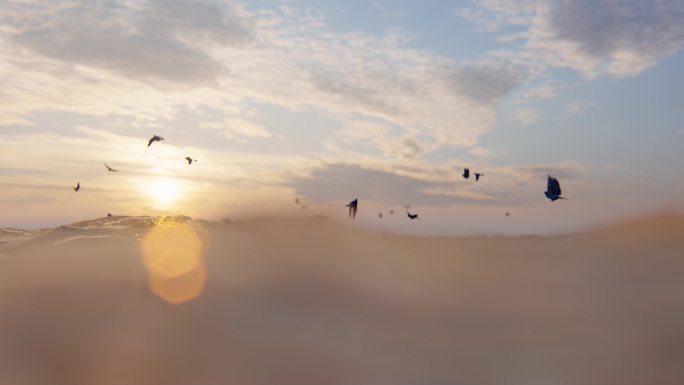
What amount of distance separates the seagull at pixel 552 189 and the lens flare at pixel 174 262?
66.2 feet

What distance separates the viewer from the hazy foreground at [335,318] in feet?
71.5

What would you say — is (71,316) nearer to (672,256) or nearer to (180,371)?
(180,371)

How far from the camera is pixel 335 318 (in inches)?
1164

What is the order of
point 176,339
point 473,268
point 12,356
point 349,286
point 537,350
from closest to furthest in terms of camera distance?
1. point 12,356
2. point 176,339
3. point 537,350
4. point 349,286
5. point 473,268

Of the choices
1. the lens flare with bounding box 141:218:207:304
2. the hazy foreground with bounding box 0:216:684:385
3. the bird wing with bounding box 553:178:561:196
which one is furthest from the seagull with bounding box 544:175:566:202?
the lens flare with bounding box 141:218:207:304

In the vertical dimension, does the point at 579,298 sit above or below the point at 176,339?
above

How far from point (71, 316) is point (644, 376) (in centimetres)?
2783

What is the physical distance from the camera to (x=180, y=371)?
21.4 metres

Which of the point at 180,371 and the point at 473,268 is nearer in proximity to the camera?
the point at 180,371

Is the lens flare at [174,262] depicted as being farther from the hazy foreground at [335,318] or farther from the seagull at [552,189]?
the seagull at [552,189]

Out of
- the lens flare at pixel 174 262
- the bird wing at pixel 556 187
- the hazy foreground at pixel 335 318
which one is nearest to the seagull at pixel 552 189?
the bird wing at pixel 556 187

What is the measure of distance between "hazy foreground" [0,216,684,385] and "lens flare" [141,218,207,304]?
2.97 feet

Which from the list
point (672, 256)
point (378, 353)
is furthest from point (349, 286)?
point (672, 256)

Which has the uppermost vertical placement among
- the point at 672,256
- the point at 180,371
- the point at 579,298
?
the point at 672,256
